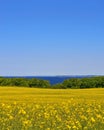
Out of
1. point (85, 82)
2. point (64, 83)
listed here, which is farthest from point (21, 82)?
point (85, 82)

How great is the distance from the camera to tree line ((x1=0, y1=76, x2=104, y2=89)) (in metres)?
52.0

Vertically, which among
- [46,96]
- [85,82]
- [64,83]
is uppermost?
[85,82]

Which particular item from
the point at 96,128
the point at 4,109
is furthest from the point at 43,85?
the point at 96,128

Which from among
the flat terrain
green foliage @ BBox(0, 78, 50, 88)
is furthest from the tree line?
the flat terrain

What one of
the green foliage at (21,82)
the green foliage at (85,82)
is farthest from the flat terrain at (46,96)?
the green foliage at (21,82)

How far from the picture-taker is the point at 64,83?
52.8 meters

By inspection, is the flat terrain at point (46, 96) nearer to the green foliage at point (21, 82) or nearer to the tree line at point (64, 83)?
the tree line at point (64, 83)

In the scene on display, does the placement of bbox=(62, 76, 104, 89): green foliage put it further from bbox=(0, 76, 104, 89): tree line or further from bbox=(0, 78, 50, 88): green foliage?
bbox=(0, 78, 50, 88): green foliage

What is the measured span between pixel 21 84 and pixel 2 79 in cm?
243

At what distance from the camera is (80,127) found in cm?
1285

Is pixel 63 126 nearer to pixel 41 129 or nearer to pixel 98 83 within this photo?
pixel 41 129

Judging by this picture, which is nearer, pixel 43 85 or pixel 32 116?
pixel 32 116

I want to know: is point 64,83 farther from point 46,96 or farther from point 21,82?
point 46,96

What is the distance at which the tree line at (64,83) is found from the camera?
52.0 metres
